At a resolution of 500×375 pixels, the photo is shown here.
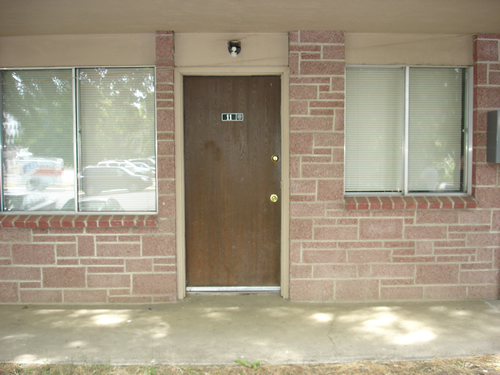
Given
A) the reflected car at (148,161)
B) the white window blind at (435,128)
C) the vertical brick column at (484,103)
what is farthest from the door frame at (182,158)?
the vertical brick column at (484,103)

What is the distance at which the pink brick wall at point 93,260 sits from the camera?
395 cm

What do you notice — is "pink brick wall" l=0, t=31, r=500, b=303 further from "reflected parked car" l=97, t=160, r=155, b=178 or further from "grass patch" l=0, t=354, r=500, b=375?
"grass patch" l=0, t=354, r=500, b=375

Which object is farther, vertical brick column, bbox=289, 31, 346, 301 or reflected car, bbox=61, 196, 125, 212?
reflected car, bbox=61, 196, 125, 212

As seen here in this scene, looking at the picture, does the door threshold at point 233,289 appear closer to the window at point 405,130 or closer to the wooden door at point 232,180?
the wooden door at point 232,180

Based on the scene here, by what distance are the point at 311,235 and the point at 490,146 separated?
6.85 ft

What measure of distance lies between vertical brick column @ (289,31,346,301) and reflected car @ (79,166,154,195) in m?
1.66

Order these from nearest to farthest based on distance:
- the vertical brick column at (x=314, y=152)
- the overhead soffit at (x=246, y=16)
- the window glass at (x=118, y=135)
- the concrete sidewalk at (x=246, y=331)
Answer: the concrete sidewalk at (x=246, y=331)
the overhead soffit at (x=246, y=16)
the vertical brick column at (x=314, y=152)
the window glass at (x=118, y=135)

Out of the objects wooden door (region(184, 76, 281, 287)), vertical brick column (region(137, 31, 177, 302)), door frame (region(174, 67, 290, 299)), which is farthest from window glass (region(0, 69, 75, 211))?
wooden door (region(184, 76, 281, 287))

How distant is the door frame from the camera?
395 centimetres

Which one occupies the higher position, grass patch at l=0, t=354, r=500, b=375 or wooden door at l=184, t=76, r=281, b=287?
wooden door at l=184, t=76, r=281, b=287

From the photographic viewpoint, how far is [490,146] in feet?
12.7

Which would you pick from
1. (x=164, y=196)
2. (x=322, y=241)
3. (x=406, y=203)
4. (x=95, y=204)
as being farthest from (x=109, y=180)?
(x=406, y=203)

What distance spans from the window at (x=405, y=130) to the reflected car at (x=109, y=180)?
229 centimetres

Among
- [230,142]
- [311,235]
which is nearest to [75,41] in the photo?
[230,142]
